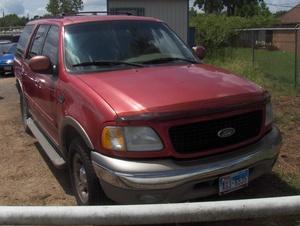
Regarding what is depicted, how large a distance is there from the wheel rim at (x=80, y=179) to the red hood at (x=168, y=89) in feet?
2.52

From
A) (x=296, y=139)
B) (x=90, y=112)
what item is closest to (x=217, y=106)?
(x=90, y=112)

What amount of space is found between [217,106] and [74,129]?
4.72 ft

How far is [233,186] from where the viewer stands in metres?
4.30

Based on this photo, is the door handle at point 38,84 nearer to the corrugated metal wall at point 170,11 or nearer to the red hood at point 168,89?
the red hood at point 168,89

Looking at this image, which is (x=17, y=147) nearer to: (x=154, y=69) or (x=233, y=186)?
(x=154, y=69)

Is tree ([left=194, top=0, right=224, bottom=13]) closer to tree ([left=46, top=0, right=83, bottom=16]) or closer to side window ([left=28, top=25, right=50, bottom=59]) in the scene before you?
tree ([left=46, top=0, right=83, bottom=16])

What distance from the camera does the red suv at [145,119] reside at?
3.99 meters

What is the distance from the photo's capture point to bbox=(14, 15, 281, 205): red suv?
399 centimetres

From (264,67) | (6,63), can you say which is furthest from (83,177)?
(6,63)

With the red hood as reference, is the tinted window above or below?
above

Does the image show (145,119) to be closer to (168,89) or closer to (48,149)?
(168,89)

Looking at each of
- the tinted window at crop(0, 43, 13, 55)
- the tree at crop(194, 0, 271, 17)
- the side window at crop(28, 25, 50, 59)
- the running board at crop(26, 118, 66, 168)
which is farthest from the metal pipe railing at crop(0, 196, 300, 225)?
the tree at crop(194, 0, 271, 17)

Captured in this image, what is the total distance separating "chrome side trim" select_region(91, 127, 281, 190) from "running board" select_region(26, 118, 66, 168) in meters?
1.31

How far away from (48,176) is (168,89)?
8.32ft
